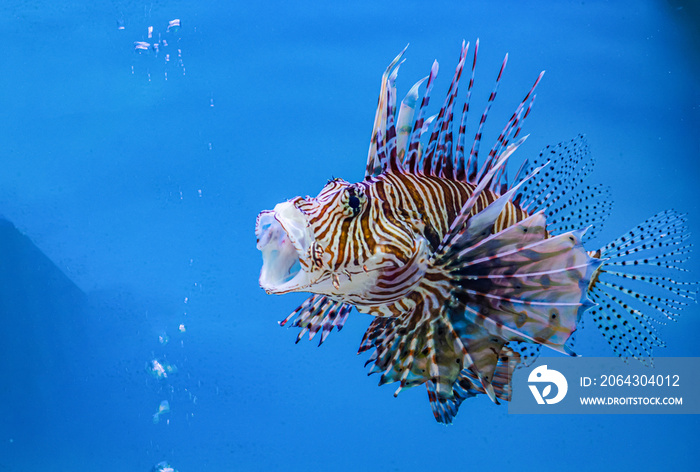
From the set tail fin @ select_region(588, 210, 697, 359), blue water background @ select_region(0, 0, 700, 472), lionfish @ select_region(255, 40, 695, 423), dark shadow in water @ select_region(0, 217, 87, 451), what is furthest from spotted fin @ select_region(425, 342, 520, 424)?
dark shadow in water @ select_region(0, 217, 87, 451)

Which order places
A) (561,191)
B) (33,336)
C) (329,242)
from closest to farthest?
1. (329,242)
2. (561,191)
3. (33,336)

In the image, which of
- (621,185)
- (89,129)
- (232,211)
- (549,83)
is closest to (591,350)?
(621,185)

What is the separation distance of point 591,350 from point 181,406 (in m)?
2.26

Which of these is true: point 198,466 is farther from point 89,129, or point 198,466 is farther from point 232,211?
point 89,129

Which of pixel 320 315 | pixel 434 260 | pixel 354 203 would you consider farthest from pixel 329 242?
pixel 320 315

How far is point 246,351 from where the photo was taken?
10.2ft

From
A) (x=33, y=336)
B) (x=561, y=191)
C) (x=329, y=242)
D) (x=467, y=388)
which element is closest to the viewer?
(x=329, y=242)

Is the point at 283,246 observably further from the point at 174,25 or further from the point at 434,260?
the point at 174,25

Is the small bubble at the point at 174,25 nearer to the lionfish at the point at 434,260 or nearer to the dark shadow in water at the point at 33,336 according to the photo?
the dark shadow in water at the point at 33,336

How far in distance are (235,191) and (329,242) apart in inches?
81.9

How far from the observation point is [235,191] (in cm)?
311

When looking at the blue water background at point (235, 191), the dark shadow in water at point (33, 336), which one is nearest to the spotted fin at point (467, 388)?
the blue water background at point (235, 191)

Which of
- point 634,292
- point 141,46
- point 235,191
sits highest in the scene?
point 141,46

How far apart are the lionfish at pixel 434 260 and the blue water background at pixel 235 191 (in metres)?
1.77
